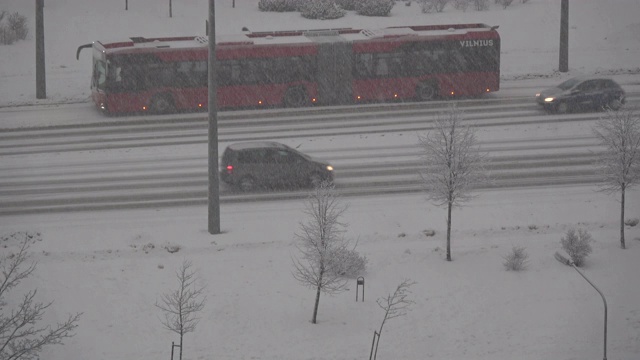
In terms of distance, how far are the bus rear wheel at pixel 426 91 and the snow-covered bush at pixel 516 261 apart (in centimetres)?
1516

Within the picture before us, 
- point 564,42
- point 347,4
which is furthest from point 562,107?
point 347,4

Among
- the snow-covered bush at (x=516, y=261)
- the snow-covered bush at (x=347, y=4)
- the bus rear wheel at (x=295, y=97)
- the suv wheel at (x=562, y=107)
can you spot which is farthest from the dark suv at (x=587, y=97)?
the snow-covered bush at (x=347, y=4)

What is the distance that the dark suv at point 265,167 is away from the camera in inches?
930

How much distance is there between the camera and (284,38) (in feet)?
110

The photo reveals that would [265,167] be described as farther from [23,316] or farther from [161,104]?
[23,316]

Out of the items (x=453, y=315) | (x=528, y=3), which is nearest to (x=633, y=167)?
(x=453, y=315)

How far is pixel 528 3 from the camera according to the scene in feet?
168

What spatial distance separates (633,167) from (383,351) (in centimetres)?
812

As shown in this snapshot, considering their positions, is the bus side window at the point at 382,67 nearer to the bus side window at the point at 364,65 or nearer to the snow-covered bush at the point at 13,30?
the bus side window at the point at 364,65

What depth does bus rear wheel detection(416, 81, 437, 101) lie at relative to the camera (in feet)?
110

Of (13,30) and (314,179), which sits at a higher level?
(13,30)

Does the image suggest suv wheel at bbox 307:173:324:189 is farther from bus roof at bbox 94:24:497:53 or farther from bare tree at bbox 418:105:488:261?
bus roof at bbox 94:24:497:53

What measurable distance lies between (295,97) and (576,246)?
16.0m

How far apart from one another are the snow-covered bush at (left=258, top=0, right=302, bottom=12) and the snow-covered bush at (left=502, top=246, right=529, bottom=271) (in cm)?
3205
